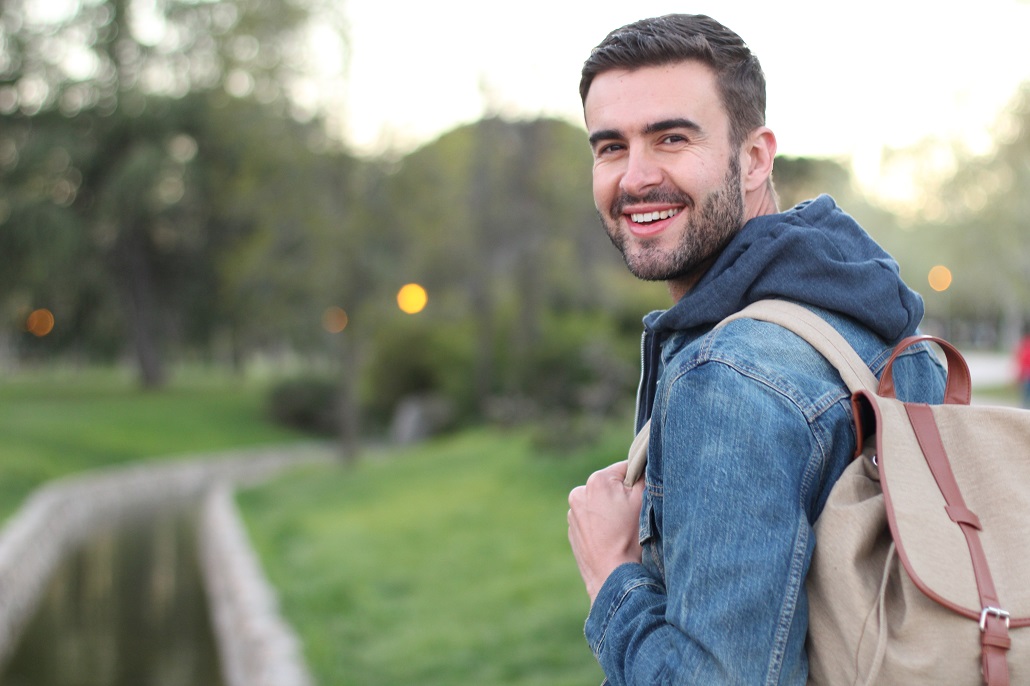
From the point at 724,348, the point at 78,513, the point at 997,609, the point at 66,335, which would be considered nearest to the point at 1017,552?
the point at 997,609

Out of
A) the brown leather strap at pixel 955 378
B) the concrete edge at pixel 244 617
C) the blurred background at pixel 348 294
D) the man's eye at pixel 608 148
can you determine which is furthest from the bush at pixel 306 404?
the brown leather strap at pixel 955 378

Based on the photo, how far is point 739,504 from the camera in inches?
53.0

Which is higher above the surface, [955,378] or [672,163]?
[672,163]

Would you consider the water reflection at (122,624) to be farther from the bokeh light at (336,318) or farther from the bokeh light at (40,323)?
the bokeh light at (40,323)

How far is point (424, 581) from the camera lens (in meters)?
10.4

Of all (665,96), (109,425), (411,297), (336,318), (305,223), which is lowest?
(109,425)

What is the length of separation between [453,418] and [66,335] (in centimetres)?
1611

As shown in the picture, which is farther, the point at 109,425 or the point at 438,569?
the point at 109,425

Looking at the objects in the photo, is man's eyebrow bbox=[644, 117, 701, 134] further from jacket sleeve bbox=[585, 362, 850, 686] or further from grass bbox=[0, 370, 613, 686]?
grass bbox=[0, 370, 613, 686]

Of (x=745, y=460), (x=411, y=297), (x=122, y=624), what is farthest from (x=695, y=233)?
(x=411, y=297)

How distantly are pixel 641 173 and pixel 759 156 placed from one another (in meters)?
0.22

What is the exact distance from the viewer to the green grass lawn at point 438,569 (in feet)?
25.3

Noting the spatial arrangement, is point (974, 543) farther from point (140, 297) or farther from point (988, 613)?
point (140, 297)

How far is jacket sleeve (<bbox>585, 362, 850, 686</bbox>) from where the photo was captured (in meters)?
1.33
